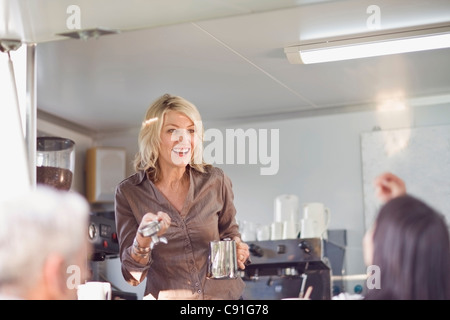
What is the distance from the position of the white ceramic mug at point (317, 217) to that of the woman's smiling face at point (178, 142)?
36 centimetres

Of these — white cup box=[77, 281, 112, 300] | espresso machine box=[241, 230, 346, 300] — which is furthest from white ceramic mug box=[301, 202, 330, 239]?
white cup box=[77, 281, 112, 300]

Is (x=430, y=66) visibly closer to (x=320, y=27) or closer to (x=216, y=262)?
(x=320, y=27)

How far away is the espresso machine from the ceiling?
14.2 inches

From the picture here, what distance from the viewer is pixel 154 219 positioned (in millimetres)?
2238

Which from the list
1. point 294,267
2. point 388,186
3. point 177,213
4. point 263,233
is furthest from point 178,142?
point 388,186

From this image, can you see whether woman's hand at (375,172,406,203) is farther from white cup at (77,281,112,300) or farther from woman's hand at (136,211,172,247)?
white cup at (77,281,112,300)

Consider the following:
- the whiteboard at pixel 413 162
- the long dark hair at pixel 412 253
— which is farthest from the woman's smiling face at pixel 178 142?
the long dark hair at pixel 412 253

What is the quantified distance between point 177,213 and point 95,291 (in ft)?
1.13

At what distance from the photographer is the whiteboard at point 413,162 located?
2.07 meters

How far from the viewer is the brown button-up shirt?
7.27 feet

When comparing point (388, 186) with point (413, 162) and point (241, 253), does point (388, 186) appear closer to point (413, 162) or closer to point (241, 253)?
point (413, 162)

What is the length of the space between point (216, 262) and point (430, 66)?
0.77m

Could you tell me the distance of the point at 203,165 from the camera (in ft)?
7.47

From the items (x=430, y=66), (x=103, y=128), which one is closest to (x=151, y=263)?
(x=103, y=128)
